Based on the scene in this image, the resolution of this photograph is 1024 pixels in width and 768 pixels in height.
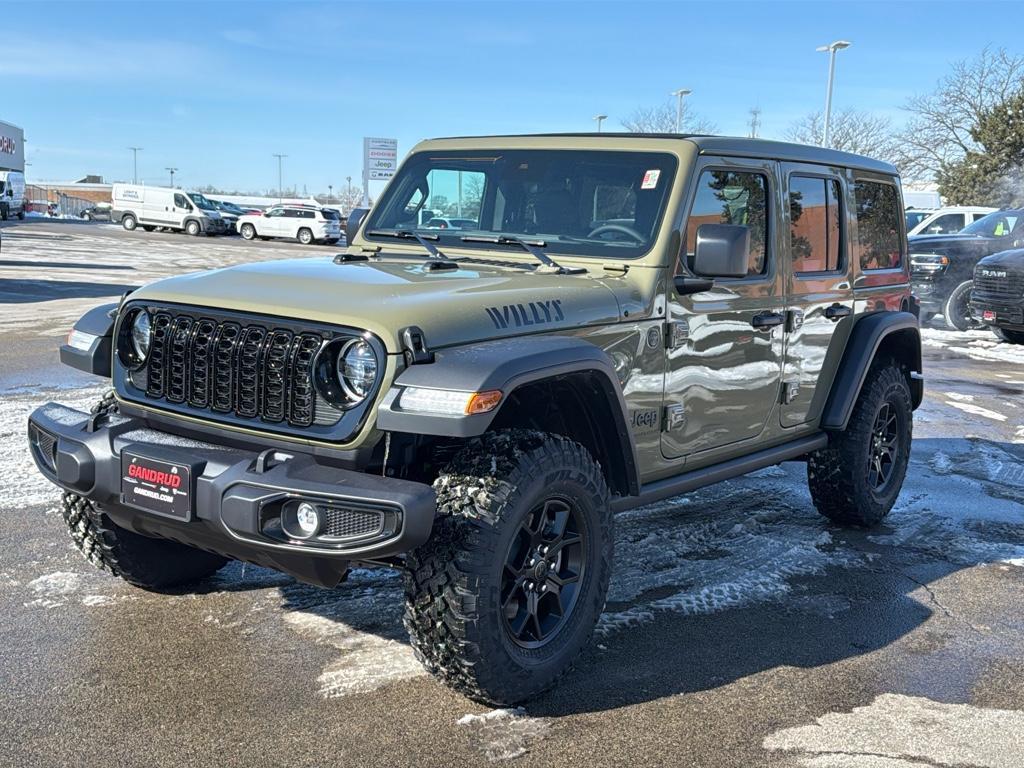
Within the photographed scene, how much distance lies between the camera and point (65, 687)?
358 cm

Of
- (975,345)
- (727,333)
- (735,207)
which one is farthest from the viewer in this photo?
(975,345)

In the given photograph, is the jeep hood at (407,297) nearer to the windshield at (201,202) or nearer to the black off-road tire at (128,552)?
the black off-road tire at (128,552)

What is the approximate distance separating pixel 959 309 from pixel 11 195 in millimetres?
43289

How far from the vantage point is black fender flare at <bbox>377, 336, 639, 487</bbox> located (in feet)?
10.3

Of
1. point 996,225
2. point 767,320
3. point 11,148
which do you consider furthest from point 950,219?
point 11,148

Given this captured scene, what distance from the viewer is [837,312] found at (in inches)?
210

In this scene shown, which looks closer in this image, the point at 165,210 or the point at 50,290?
the point at 50,290

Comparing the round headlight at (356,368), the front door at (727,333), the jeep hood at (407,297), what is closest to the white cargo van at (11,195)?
the jeep hood at (407,297)

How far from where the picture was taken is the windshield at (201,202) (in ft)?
142

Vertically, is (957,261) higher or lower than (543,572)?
higher

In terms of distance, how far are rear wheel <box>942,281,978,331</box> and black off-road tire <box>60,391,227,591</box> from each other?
46.7ft

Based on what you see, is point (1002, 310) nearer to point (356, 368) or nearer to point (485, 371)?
point (485, 371)

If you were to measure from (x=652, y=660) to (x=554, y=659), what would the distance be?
0.53 meters

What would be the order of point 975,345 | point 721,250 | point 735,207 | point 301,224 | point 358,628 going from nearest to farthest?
point 721,250, point 358,628, point 735,207, point 975,345, point 301,224
